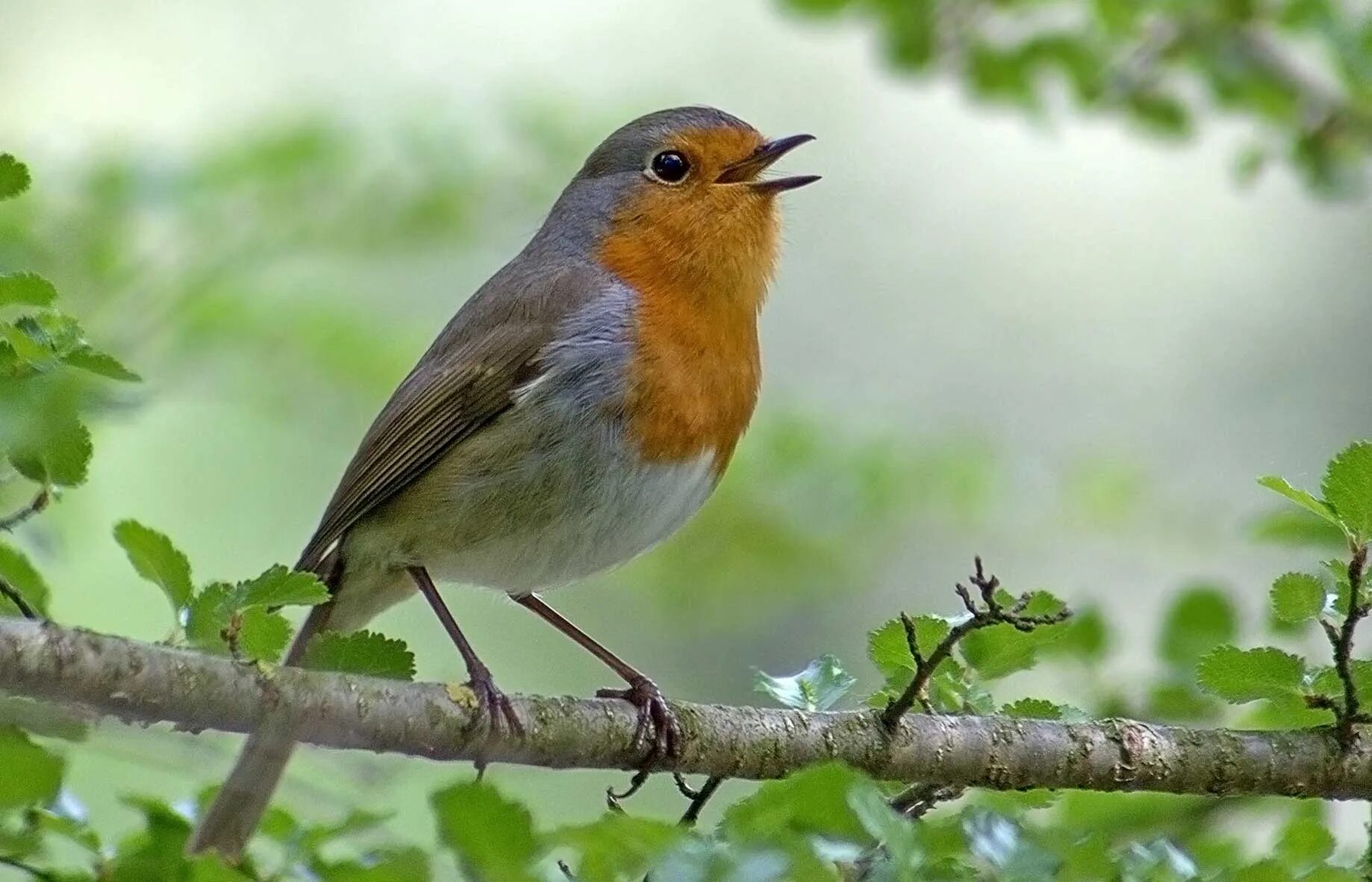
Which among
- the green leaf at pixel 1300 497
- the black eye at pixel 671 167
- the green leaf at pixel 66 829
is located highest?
the black eye at pixel 671 167

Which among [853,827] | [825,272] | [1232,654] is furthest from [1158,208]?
[853,827]

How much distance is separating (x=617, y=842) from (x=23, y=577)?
120cm

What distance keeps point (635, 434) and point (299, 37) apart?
7096 millimetres

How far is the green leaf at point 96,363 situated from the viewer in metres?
2.16

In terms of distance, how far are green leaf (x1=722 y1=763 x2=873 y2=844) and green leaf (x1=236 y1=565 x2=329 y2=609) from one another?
28.4 inches

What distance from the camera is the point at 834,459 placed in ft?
16.1

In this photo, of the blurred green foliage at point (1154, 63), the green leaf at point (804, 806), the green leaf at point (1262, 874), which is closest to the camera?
the green leaf at point (804, 806)

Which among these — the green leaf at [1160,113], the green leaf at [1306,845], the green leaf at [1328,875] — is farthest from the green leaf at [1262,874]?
the green leaf at [1160,113]

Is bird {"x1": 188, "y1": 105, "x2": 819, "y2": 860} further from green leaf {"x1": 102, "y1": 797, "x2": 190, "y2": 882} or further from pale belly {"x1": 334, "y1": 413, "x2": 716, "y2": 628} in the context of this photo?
green leaf {"x1": 102, "y1": 797, "x2": 190, "y2": 882}

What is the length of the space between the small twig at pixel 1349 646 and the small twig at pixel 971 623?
414mm

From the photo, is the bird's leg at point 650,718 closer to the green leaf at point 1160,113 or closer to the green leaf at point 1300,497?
the green leaf at point 1300,497

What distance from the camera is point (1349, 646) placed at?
2.55 m

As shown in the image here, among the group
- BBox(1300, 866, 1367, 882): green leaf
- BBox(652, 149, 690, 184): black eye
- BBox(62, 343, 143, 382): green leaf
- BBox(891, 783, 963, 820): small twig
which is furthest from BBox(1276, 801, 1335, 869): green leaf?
BBox(652, 149, 690, 184): black eye

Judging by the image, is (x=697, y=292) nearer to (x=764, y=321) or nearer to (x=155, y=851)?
(x=155, y=851)
